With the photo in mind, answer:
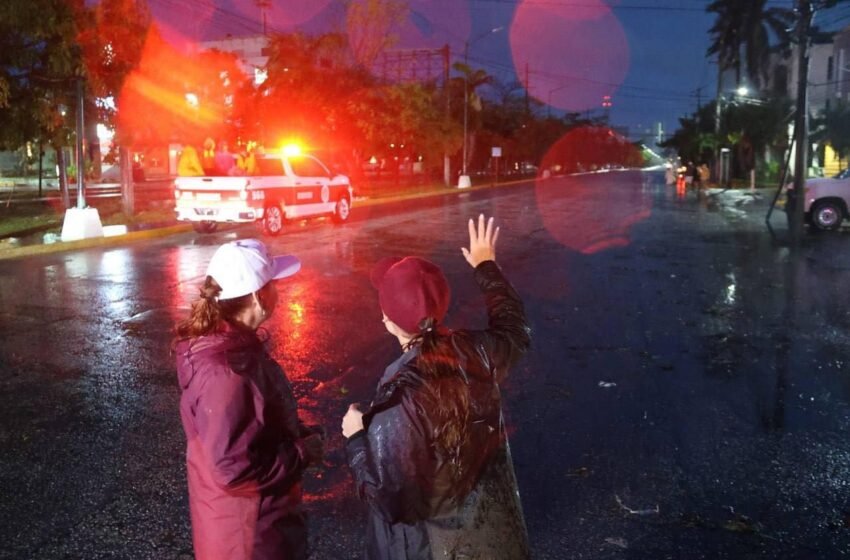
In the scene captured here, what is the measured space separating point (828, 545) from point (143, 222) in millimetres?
19442

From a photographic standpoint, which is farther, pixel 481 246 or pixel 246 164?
pixel 246 164

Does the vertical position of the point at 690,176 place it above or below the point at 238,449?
above

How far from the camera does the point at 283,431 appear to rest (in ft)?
8.34

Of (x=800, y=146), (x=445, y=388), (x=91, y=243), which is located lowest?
(x=91, y=243)

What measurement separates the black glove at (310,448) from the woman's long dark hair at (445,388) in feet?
2.37

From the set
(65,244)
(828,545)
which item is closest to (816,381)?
(828,545)

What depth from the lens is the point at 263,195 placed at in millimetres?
18094

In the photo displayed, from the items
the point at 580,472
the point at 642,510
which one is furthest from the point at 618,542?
the point at 580,472

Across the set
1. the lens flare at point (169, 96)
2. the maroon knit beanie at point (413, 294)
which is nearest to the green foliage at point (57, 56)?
the lens flare at point (169, 96)

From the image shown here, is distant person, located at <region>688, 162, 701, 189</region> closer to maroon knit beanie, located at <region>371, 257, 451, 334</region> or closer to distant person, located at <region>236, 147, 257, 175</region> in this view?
distant person, located at <region>236, 147, 257, 175</region>

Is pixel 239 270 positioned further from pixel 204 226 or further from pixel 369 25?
pixel 369 25

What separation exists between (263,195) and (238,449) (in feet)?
53.3

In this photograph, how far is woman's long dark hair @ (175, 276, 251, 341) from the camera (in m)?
2.53

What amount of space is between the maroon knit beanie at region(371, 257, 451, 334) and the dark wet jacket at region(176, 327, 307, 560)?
0.55 metres
